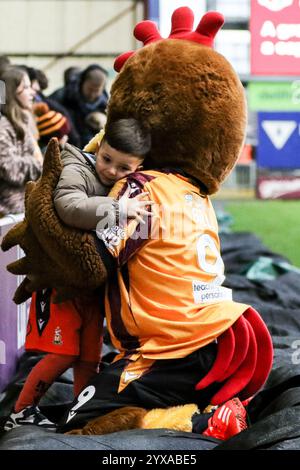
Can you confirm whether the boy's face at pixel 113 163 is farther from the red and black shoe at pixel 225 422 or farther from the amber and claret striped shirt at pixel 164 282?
the red and black shoe at pixel 225 422

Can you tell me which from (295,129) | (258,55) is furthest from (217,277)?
(295,129)

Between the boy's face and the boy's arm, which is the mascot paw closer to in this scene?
the boy's arm

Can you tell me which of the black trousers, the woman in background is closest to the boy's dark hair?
the black trousers

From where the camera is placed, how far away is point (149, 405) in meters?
2.07

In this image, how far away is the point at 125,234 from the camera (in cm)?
207

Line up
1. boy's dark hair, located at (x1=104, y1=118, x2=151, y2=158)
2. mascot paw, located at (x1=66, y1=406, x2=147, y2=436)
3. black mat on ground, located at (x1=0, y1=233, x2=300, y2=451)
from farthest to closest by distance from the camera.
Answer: boy's dark hair, located at (x1=104, y1=118, x2=151, y2=158) < mascot paw, located at (x1=66, y1=406, x2=147, y2=436) < black mat on ground, located at (x1=0, y1=233, x2=300, y2=451)

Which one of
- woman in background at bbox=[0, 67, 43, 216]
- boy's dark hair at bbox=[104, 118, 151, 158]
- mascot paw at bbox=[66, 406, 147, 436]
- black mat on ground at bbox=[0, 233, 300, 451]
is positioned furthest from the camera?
woman in background at bbox=[0, 67, 43, 216]

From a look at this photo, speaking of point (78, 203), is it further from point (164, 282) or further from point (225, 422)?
point (225, 422)

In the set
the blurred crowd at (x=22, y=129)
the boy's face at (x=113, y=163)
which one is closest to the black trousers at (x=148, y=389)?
the boy's face at (x=113, y=163)

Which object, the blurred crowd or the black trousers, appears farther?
the blurred crowd

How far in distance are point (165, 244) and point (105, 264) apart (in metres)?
0.14

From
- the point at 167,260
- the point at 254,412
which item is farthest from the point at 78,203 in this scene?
the point at 254,412

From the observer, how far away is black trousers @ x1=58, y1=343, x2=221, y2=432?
205 cm

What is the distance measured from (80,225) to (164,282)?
227 millimetres
